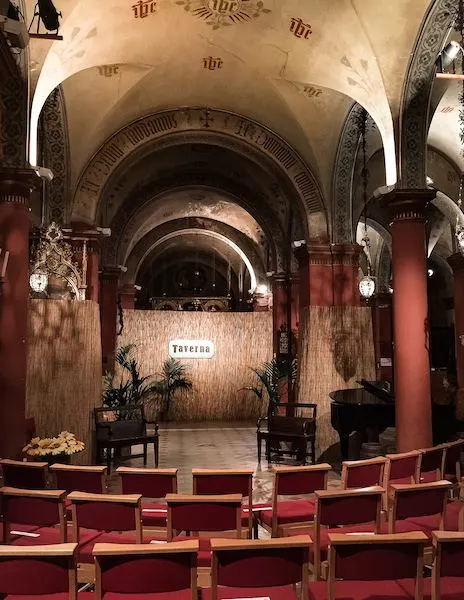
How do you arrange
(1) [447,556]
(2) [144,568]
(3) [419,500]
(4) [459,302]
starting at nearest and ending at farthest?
(2) [144,568]
(1) [447,556]
(3) [419,500]
(4) [459,302]

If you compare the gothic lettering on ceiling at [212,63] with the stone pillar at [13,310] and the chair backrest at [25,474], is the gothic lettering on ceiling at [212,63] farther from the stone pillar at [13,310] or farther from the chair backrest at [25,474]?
the chair backrest at [25,474]

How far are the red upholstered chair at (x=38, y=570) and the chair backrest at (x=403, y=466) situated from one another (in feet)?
8.92

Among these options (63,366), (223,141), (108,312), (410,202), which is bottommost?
(63,366)

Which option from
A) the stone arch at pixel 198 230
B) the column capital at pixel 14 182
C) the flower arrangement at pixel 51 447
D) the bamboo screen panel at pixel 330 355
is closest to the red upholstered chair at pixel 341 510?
the flower arrangement at pixel 51 447

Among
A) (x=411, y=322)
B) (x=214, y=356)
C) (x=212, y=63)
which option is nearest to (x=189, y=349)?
(x=214, y=356)

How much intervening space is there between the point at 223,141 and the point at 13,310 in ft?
20.2

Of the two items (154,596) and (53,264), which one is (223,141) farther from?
(154,596)

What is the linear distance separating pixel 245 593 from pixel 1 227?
5.11 metres

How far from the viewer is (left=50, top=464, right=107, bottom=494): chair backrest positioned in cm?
421

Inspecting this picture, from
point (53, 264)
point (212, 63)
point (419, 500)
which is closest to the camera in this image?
point (419, 500)

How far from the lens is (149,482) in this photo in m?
4.17

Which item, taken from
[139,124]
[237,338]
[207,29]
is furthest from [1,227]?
[237,338]

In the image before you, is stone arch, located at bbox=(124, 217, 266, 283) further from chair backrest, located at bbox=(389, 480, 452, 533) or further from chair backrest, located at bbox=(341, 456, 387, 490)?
chair backrest, located at bbox=(389, 480, 452, 533)

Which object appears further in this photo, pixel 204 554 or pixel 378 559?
pixel 204 554
